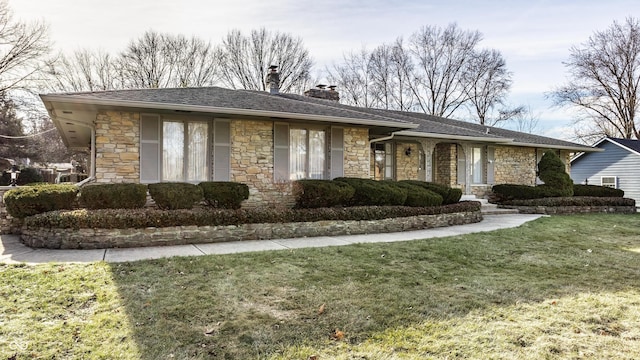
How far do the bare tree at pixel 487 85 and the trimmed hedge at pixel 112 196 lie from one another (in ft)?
90.3

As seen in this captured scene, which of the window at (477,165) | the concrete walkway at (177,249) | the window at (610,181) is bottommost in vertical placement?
the concrete walkway at (177,249)

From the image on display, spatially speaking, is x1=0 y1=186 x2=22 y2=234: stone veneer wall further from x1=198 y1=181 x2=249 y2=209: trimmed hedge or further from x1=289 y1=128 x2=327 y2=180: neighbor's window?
x1=289 y1=128 x2=327 y2=180: neighbor's window

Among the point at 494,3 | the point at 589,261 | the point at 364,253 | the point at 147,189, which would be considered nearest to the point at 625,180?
the point at 494,3

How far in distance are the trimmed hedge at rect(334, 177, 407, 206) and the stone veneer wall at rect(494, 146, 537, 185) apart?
813 centimetres

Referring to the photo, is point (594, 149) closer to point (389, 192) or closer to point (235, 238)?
point (389, 192)

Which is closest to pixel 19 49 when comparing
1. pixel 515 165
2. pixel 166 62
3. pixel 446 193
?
pixel 166 62

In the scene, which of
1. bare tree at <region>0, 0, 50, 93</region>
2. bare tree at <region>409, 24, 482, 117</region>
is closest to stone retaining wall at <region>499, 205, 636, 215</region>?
bare tree at <region>409, 24, 482, 117</region>

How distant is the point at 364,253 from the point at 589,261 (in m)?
3.47

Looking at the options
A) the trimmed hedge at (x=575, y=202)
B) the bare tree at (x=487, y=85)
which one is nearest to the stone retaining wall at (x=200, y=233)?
the trimmed hedge at (x=575, y=202)

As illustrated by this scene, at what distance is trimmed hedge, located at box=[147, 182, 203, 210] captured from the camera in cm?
758

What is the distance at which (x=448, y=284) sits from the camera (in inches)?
179

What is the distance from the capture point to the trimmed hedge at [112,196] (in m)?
7.14

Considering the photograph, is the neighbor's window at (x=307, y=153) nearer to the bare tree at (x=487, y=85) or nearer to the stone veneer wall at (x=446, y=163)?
the stone veneer wall at (x=446, y=163)

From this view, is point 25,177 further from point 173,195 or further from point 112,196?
point 173,195
